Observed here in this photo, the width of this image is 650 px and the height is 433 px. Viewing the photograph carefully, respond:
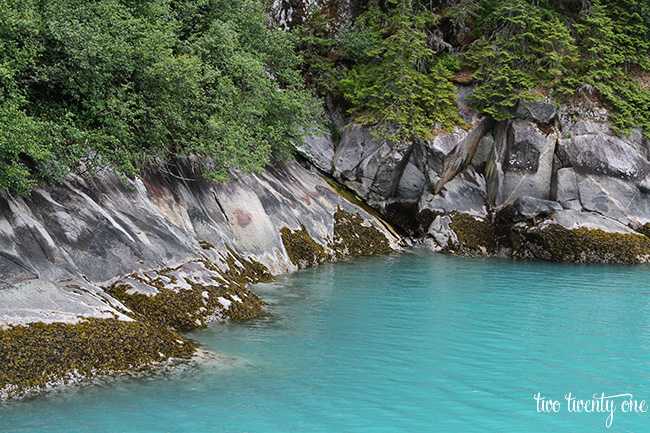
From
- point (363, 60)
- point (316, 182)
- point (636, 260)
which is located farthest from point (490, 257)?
point (363, 60)

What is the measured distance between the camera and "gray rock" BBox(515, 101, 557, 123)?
23688mm

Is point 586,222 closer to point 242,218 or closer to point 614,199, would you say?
point 614,199

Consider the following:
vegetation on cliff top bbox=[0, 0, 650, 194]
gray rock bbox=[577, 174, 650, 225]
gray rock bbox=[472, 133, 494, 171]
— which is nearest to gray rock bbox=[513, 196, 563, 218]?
gray rock bbox=[577, 174, 650, 225]

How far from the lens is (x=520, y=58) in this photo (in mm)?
24281

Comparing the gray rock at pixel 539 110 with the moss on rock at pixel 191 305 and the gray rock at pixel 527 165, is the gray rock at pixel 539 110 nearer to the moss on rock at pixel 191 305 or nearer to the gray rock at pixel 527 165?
the gray rock at pixel 527 165

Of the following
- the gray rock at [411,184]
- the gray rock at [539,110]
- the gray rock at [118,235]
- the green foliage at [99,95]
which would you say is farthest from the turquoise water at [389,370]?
the gray rock at [539,110]

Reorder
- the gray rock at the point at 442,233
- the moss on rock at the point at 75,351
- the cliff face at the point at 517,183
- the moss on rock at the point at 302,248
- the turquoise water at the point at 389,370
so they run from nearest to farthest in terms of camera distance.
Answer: the turquoise water at the point at 389,370 < the moss on rock at the point at 75,351 < the moss on rock at the point at 302,248 < the cliff face at the point at 517,183 < the gray rock at the point at 442,233

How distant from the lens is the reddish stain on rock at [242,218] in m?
15.7

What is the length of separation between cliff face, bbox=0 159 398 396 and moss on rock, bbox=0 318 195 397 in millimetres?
14

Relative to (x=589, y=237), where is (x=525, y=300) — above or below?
below

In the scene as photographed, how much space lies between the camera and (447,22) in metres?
27.5

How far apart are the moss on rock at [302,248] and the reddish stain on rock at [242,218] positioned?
1.70 metres

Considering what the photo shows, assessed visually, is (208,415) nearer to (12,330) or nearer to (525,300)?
(12,330)

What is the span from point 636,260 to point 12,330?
21.3 metres
